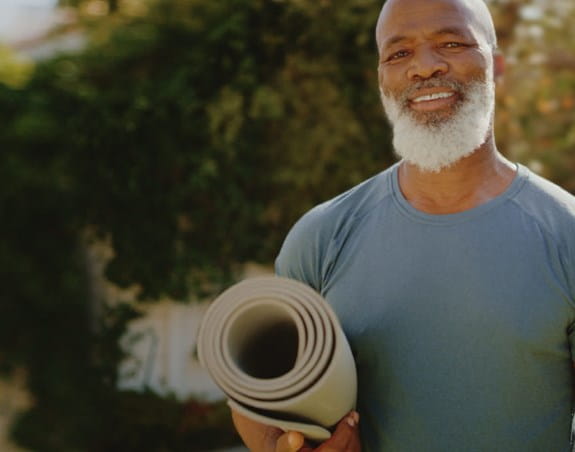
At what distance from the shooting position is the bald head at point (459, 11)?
79.0 inches

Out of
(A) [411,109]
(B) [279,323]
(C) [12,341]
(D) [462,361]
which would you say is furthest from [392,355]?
(C) [12,341]

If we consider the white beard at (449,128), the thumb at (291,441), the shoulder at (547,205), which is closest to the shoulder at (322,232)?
the white beard at (449,128)

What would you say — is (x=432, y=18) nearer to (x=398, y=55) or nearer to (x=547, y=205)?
(x=398, y=55)

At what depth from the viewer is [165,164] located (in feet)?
19.5

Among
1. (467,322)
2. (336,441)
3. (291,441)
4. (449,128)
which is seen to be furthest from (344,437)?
(449,128)

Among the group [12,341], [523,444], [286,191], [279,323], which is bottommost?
[12,341]

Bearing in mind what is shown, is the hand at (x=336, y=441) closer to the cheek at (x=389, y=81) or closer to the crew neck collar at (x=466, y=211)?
the crew neck collar at (x=466, y=211)

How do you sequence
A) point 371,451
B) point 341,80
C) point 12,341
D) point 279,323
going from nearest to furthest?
point 279,323 → point 371,451 → point 12,341 → point 341,80

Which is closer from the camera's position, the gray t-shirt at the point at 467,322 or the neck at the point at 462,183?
the gray t-shirt at the point at 467,322

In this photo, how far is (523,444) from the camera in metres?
1.81

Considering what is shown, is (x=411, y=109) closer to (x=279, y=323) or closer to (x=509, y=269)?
(x=509, y=269)

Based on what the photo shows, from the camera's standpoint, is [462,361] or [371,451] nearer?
[462,361]

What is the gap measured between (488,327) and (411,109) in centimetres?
61

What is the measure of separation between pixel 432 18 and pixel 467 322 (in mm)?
759
